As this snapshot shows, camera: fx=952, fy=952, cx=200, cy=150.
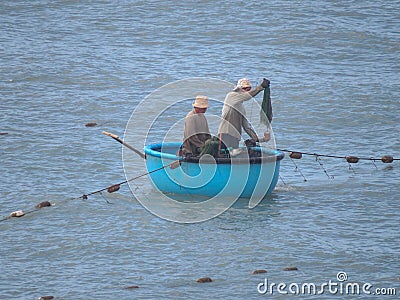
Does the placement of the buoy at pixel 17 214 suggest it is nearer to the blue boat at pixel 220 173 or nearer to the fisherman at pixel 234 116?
the blue boat at pixel 220 173

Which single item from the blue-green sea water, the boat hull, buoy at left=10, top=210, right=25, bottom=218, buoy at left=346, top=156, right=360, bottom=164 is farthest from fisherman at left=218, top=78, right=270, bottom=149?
buoy at left=10, top=210, right=25, bottom=218

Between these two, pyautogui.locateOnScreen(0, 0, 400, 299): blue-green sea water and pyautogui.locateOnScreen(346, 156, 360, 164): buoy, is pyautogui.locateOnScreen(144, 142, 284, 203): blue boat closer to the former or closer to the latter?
pyautogui.locateOnScreen(0, 0, 400, 299): blue-green sea water

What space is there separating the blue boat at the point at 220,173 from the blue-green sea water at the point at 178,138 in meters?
0.28

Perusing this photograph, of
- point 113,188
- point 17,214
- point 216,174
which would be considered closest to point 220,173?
point 216,174

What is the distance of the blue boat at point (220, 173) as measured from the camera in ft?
40.7

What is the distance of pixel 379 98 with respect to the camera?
724 inches

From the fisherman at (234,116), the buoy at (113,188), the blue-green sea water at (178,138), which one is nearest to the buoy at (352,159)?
the blue-green sea water at (178,138)

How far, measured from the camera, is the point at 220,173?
12516 mm

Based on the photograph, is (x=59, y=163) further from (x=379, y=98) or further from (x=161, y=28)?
(x=161, y=28)

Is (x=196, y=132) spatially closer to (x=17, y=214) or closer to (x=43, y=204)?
(x=43, y=204)

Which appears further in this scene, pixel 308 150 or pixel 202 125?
pixel 308 150

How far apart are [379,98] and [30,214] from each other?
8.45 meters

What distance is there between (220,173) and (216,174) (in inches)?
2.2

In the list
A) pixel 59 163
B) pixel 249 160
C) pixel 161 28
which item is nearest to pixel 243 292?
pixel 249 160
